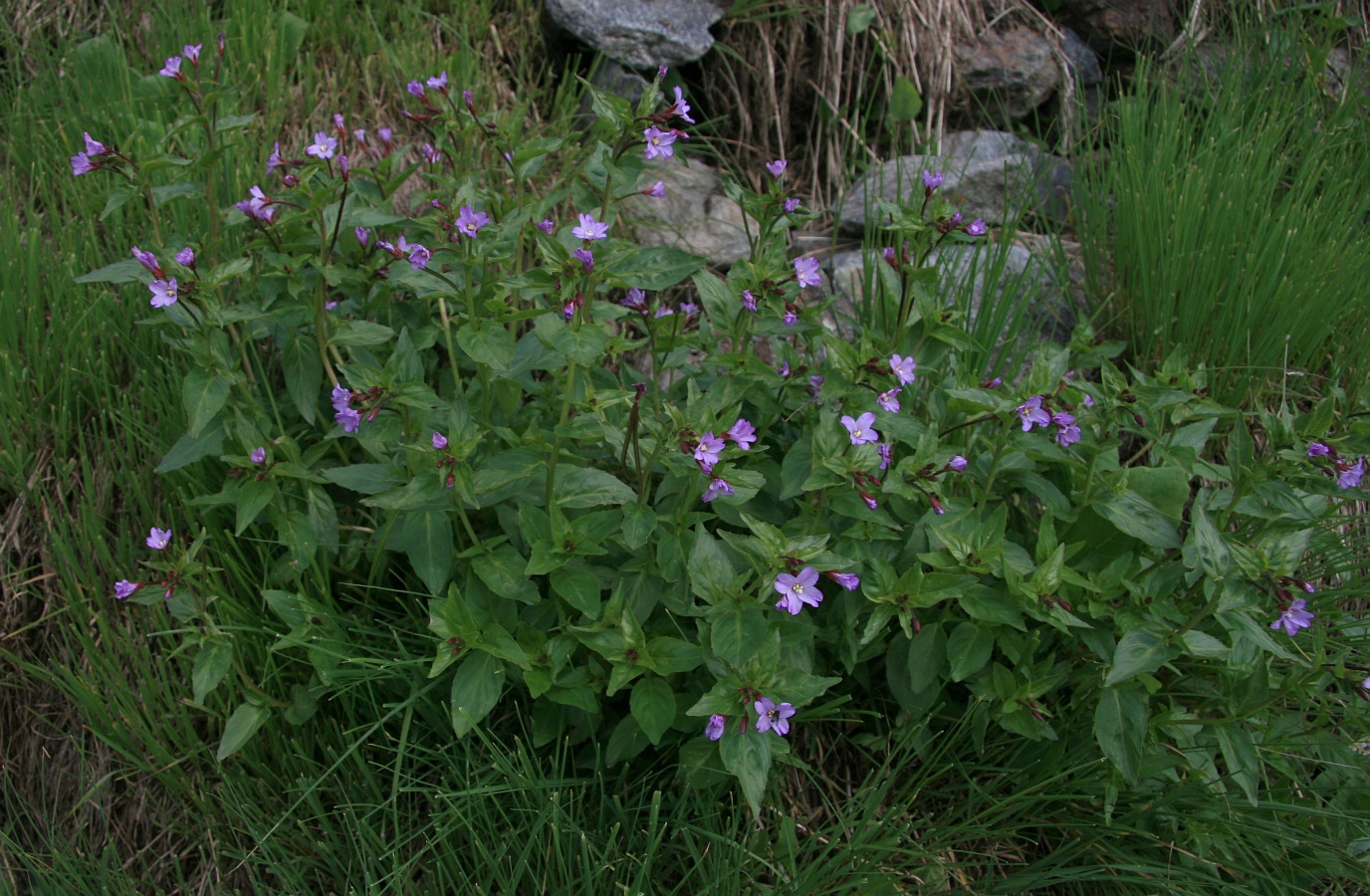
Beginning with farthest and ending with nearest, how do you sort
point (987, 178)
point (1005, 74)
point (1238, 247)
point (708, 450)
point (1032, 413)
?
1. point (1005, 74)
2. point (987, 178)
3. point (1238, 247)
4. point (1032, 413)
5. point (708, 450)

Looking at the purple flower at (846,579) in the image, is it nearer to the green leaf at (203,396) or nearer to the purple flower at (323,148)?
the green leaf at (203,396)

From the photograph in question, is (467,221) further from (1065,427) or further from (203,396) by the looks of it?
(1065,427)

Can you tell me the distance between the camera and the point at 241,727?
81.1 inches

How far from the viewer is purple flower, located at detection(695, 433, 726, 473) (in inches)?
67.4

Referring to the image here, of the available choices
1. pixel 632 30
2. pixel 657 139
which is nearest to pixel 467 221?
pixel 657 139

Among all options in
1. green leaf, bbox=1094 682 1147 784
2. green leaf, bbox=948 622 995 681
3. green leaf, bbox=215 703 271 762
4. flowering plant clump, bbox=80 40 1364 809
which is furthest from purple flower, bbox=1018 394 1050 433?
green leaf, bbox=215 703 271 762

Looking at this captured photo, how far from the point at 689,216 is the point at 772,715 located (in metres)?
2.11

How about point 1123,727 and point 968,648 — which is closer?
Answer: point 1123,727

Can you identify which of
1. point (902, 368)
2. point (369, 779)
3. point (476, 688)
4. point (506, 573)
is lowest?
point (369, 779)

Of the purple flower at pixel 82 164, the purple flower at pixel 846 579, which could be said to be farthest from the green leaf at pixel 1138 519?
the purple flower at pixel 82 164

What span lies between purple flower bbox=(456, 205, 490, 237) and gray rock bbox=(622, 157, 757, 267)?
125 cm

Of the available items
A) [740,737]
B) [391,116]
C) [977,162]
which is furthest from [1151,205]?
[391,116]

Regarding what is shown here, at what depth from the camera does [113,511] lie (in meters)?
2.48

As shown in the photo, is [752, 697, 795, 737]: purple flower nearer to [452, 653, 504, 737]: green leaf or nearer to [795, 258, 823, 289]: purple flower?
[452, 653, 504, 737]: green leaf
